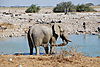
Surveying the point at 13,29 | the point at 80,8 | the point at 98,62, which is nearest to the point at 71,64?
the point at 98,62

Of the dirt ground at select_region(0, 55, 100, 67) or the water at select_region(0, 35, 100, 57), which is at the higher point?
the dirt ground at select_region(0, 55, 100, 67)

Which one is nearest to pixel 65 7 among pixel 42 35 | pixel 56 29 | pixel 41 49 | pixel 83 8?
pixel 83 8

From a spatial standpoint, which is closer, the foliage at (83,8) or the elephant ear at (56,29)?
Result: the elephant ear at (56,29)

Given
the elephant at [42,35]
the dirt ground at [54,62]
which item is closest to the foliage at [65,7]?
the elephant at [42,35]

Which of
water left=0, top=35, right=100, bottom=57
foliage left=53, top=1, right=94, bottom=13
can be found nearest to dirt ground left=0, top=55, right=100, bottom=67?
water left=0, top=35, right=100, bottom=57

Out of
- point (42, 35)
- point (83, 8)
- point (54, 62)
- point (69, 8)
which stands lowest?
point (69, 8)

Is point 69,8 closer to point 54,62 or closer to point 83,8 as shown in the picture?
point 83,8

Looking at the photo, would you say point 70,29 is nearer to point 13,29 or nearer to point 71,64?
point 13,29

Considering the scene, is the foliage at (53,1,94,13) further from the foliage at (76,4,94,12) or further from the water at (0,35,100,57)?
the water at (0,35,100,57)

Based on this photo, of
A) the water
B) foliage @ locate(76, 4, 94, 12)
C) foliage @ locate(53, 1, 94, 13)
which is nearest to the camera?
the water

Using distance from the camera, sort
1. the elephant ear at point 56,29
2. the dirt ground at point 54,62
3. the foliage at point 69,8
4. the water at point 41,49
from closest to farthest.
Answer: the dirt ground at point 54,62 → the elephant ear at point 56,29 → the water at point 41,49 → the foliage at point 69,8

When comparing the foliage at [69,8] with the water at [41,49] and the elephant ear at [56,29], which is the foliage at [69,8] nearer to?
the water at [41,49]

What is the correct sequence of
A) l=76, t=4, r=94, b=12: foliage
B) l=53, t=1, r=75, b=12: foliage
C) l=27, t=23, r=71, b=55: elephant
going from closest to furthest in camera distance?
1. l=27, t=23, r=71, b=55: elephant
2. l=76, t=4, r=94, b=12: foliage
3. l=53, t=1, r=75, b=12: foliage

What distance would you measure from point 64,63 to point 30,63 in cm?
88
